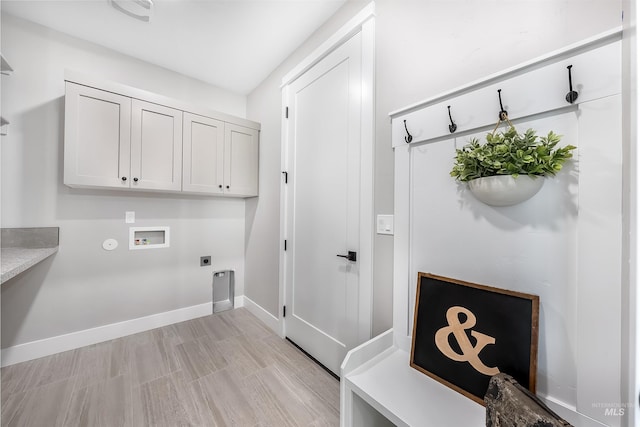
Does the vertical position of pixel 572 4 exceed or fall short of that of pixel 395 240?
it exceeds it

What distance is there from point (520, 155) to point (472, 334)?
0.70m

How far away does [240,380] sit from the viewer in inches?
67.9

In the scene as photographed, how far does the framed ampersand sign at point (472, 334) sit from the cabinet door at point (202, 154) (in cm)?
218

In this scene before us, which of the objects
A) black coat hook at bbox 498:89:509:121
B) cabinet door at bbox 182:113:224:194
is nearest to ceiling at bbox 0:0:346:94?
cabinet door at bbox 182:113:224:194

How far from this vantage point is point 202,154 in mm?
2422

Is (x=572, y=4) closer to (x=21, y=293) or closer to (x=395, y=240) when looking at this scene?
(x=395, y=240)

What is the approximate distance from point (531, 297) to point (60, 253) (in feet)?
10.5

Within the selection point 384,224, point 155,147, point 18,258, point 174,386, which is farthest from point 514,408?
point 155,147

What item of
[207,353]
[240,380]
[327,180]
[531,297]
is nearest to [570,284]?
[531,297]

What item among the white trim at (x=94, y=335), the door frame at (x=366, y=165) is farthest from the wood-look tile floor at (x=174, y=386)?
the door frame at (x=366, y=165)

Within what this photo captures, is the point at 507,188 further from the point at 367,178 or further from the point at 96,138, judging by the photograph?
the point at 96,138

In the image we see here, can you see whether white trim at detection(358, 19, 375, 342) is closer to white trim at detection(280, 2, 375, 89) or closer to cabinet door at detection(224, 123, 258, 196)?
white trim at detection(280, 2, 375, 89)

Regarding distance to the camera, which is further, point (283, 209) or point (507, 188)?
point (283, 209)

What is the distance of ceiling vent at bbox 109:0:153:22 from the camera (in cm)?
169
